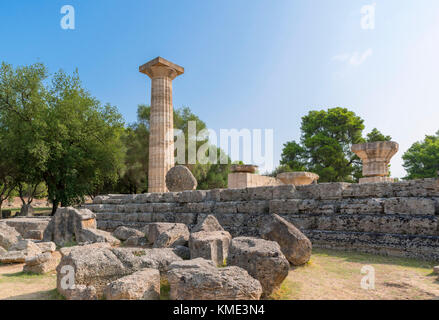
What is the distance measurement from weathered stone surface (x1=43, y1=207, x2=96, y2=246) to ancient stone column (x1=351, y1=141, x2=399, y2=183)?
38.1ft

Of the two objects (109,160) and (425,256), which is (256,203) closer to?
(425,256)

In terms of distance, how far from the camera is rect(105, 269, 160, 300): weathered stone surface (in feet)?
9.37

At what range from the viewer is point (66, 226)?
746cm

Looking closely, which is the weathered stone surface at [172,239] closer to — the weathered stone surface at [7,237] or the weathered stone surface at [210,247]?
the weathered stone surface at [210,247]

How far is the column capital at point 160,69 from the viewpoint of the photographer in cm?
1603

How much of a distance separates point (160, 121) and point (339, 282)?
1446cm

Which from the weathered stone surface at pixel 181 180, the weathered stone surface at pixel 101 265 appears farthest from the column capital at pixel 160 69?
the weathered stone surface at pixel 101 265

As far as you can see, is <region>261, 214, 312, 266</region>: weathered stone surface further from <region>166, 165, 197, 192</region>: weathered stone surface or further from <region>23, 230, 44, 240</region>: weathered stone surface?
<region>23, 230, 44, 240</region>: weathered stone surface

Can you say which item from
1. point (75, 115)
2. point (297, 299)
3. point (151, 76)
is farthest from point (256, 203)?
point (75, 115)

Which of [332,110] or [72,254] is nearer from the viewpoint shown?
[72,254]

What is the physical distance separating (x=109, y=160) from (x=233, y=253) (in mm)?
15346

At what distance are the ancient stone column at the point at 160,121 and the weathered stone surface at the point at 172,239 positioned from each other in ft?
35.7

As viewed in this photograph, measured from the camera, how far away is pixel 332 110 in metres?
30.9

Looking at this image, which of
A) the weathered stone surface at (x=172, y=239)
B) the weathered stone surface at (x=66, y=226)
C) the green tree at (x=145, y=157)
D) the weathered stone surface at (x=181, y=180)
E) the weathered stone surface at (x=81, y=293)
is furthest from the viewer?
the green tree at (x=145, y=157)
